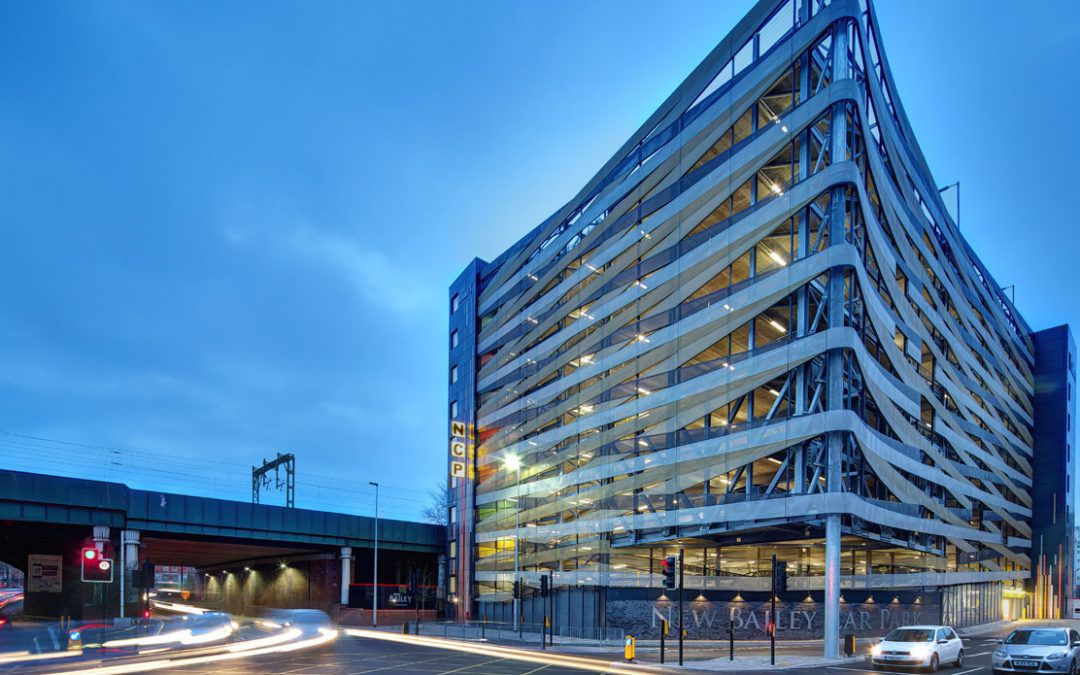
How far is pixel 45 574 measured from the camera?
63594 mm

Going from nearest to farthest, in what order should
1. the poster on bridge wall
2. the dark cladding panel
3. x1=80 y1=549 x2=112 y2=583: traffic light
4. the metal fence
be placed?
x1=80 y1=549 x2=112 y2=583: traffic light → the metal fence → the poster on bridge wall → the dark cladding panel

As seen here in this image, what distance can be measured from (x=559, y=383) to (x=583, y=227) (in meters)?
11.6

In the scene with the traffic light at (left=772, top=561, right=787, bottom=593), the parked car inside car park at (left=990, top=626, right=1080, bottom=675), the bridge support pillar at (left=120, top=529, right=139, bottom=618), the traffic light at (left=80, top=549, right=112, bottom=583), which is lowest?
the bridge support pillar at (left=120, top=529, right=139, bottom=618)

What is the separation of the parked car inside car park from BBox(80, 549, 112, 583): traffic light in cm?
2725

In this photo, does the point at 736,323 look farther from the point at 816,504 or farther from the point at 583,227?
the point at 583,227

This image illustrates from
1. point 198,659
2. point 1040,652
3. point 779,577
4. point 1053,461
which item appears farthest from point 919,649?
point 1053,461

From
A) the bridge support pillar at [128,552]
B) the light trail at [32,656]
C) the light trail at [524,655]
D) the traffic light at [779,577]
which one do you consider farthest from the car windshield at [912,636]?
the bridge support pillar at [128,552]

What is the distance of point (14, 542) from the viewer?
6325cm

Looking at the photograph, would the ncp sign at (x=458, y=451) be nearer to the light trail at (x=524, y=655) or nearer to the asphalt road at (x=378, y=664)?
the light trail at (x=524, y=655)

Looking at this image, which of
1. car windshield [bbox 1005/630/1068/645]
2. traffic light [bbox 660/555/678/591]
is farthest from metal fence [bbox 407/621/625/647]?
car windshield [bbox 1005/630/1068/645]

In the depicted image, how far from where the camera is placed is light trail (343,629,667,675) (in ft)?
86.0

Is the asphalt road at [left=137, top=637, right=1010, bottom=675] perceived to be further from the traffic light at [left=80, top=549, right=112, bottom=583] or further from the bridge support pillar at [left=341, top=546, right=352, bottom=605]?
the bridge support pillar at [left=341, top=546, right=352, bottom=605]

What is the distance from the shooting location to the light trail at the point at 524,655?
26.2m

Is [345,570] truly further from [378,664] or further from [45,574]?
[378,664]
